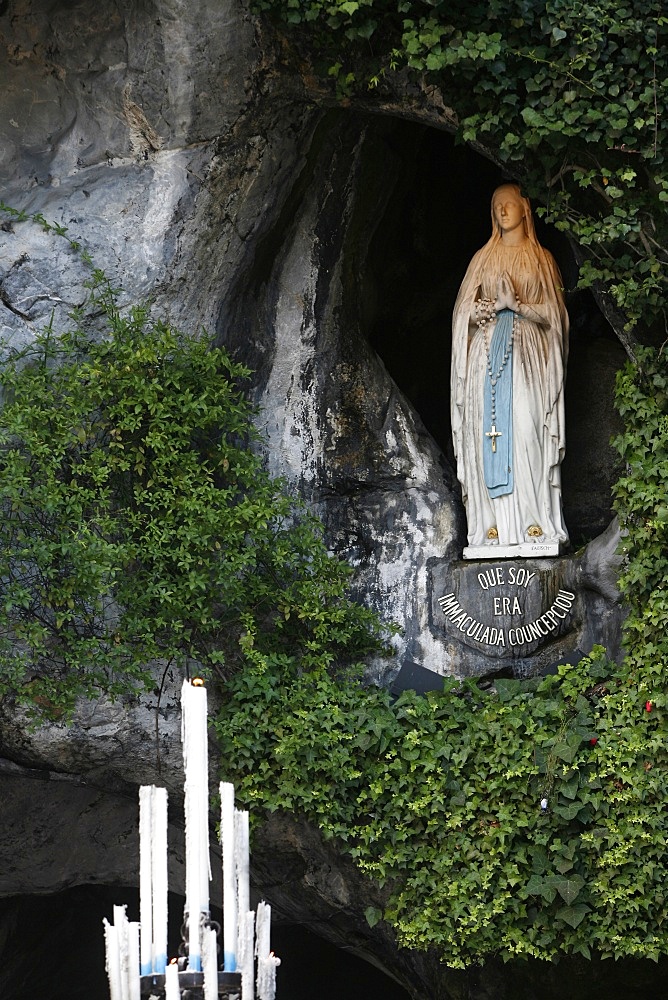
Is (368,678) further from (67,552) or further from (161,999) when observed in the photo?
(161,999)

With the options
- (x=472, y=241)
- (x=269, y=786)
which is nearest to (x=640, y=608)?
(x=269, y=786)

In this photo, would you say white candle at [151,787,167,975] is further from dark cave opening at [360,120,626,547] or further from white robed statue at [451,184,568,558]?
dark cave opening at [360,120,626,547]

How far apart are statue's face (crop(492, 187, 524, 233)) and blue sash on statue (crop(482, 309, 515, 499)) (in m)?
0.49

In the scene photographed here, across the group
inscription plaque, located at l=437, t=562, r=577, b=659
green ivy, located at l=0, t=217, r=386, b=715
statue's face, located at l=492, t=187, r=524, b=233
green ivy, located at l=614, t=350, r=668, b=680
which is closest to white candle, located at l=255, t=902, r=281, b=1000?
green ivy, located at l=614, t=350, r=668, b=680

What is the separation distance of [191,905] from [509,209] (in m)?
4.50

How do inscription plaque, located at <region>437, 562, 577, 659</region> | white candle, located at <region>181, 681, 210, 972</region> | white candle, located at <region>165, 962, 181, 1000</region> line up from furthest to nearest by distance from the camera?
1. inscription plaque, located at <region>437, 562, 577, 659</region>
2. white candle, located at <region>181, 681, 210, 972</region>
3. white candle, located at <region>165, 962, 181, 1000</region>

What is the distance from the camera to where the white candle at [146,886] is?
3252mm

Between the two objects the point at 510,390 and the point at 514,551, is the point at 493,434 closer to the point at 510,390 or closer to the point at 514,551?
the point at 510,390

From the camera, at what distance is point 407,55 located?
6.27 meters

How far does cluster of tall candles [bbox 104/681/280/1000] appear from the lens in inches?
126

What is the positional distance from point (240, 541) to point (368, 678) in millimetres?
863

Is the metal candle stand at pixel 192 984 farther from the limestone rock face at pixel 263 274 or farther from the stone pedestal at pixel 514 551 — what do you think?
the stone pedestal at pixel 514 551

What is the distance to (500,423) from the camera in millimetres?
6793

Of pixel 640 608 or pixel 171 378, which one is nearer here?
pixel 640 608
